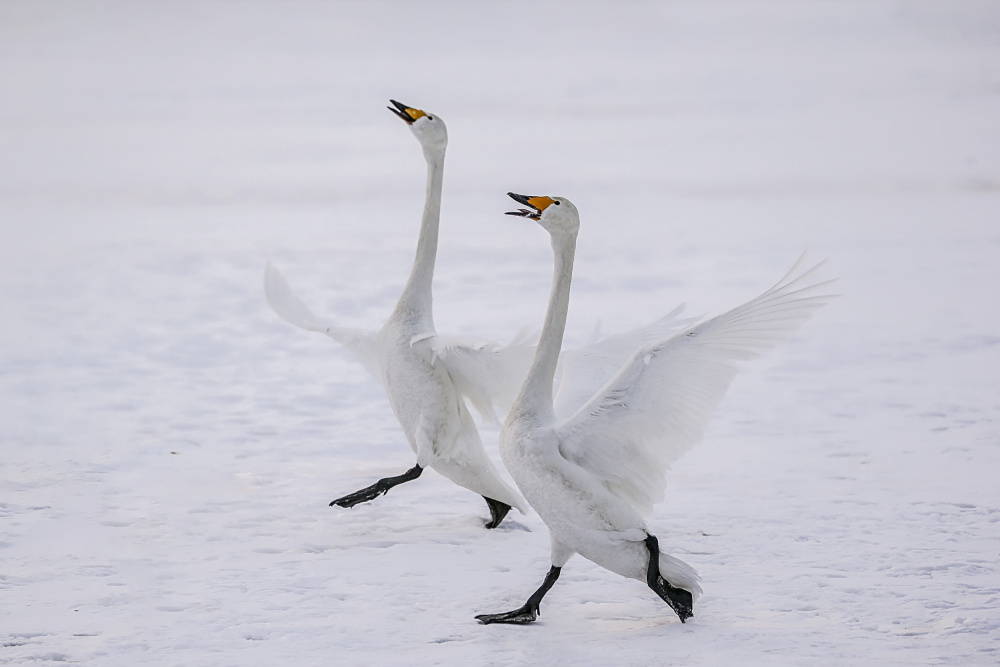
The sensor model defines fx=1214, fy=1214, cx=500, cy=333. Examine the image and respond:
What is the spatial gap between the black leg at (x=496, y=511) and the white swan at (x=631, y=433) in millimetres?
978

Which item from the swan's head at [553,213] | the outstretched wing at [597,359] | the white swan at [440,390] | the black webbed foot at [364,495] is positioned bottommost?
the black webbed foot at [364,495]

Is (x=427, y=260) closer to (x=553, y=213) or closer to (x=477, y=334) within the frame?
(x=553, y=213)

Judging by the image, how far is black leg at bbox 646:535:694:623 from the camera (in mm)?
3643

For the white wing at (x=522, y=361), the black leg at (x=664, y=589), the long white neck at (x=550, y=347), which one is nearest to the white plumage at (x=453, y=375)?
the white wing at (x=522, y=361)

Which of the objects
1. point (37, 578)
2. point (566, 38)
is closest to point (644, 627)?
point (37, 578)

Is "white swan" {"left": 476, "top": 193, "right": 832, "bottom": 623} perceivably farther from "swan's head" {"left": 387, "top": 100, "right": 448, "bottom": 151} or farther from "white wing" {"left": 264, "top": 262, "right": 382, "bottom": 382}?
"swan's head" {"left": 387, "top": 100, "right": 448, "bottom": 151}

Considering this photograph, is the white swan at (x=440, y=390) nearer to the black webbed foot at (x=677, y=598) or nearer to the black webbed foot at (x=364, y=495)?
the black webbed foot at (x=364, y=495)

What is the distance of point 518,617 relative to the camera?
3736 millimetres

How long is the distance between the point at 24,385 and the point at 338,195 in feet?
28.4

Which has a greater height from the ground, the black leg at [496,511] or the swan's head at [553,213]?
the swan's head at [553,213]

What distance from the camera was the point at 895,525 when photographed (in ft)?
14.6

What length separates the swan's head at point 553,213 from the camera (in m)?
3.84

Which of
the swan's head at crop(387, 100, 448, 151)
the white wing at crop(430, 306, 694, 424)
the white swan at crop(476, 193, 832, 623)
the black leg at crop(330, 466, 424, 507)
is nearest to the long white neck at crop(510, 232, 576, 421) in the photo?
the white swan at crop(476, 193, 832, 623)

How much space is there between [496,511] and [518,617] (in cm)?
105
